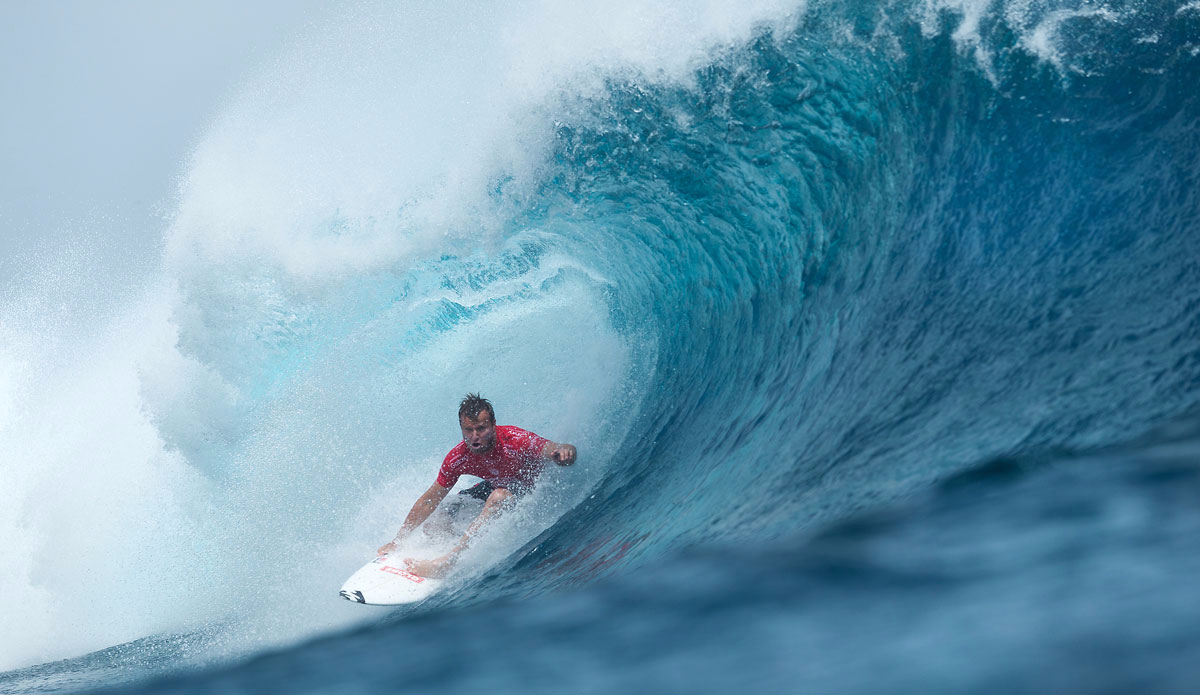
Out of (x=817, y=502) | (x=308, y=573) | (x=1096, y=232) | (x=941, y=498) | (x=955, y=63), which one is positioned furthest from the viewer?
(x=308, y=573)

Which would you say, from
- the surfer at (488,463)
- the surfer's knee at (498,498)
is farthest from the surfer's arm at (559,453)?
the surfer's knee at (498,498)

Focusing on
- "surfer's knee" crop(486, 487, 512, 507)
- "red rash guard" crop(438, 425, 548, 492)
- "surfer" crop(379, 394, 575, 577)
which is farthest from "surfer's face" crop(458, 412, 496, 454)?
"surfer's knee" crop(486, 487, 512, 507)

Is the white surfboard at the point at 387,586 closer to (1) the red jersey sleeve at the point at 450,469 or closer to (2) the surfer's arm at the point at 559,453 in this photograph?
(1) the red jersey sleeve at the point at 450,469

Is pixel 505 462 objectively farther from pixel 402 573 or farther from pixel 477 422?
pixel 402 573

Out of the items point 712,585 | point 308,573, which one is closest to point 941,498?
point 712,585

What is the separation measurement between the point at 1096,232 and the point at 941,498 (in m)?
1.69

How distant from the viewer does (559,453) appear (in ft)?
14.9

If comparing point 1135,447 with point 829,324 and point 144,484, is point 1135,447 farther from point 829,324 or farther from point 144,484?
point 144,484

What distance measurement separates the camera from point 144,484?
686 centimetres

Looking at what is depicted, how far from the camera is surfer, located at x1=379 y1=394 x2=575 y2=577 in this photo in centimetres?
441

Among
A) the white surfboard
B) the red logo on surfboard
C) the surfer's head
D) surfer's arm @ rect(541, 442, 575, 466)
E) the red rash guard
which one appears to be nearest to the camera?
the white surfboard

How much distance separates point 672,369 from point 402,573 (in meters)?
2.17

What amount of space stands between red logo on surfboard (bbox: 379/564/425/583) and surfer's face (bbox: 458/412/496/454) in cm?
69

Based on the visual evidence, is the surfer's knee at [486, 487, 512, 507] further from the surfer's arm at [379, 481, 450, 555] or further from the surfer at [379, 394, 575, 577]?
the surfer's arm at [379, 481, 450, 555]
